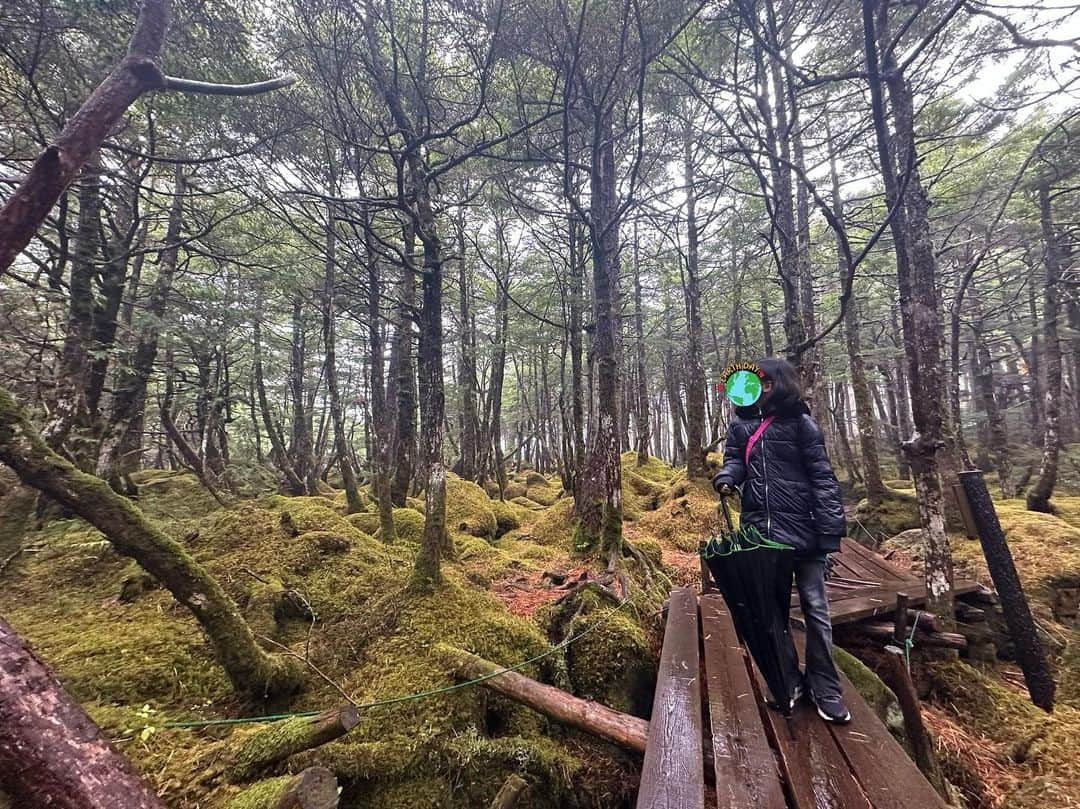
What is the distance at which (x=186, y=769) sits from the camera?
249 cm

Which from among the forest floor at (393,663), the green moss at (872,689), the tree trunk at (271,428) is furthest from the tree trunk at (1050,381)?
the tree trunk at (271,428)

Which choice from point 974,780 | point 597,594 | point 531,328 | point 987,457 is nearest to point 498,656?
point 597,594

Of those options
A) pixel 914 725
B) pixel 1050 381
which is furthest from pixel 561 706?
pixel 1050 381

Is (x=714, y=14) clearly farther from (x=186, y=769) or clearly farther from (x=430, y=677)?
(x=186, y=769)

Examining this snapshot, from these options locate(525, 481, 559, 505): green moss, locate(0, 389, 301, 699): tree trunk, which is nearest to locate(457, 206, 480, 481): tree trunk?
locate(525, 481, 559, 505): green moss

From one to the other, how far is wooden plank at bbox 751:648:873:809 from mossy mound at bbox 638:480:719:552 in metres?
6.34

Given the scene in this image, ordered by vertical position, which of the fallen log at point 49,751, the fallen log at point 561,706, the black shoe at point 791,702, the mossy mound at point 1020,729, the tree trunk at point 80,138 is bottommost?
the mossy mound at point 1020,729

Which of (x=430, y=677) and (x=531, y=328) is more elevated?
(x=531, y=328)

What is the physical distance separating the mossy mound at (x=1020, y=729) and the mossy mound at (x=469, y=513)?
7329 millimetres

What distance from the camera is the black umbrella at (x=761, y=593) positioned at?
2.66 meters

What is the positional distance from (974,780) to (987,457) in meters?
17.6

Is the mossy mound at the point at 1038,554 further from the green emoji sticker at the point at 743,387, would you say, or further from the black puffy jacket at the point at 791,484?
the green emoji sticker at the point at 743,387

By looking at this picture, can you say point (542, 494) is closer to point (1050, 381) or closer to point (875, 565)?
point (875, 565)

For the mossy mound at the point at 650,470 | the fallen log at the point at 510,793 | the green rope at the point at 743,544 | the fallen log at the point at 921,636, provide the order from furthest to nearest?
the mossy mound at the point at 650,470 → the fallen log at the point at 921,636 → the green rope at the point at 743,544 → the fallen log at the point at 510,793
